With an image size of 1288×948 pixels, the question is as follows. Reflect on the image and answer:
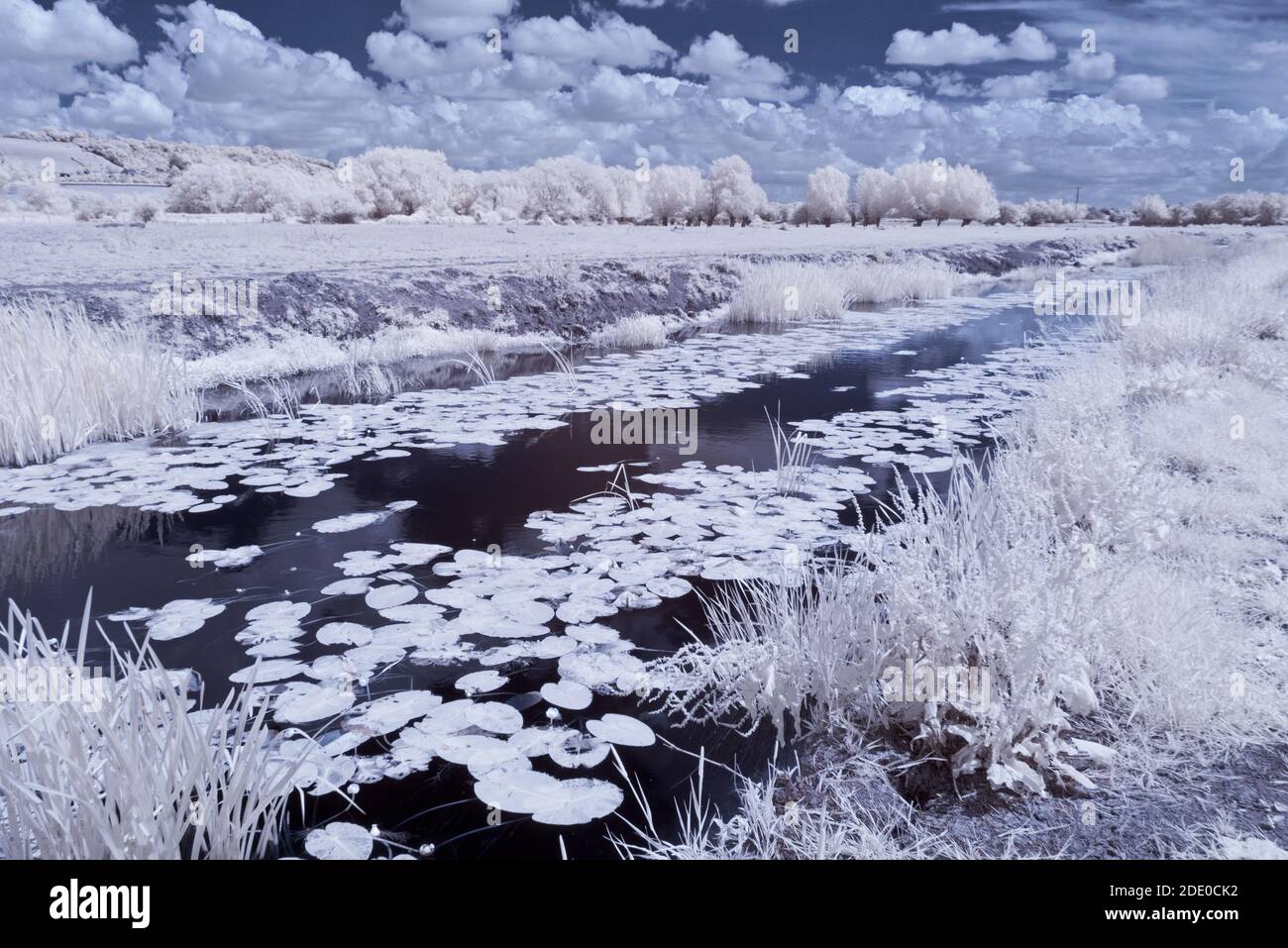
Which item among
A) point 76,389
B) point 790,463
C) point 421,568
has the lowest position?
point 421,568

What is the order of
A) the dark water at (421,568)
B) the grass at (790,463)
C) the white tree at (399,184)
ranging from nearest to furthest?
the dark water at (421,568)
the grass at (790,463)
the white tree at (399,184)

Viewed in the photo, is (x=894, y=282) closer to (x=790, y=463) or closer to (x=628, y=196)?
(x=790, y=463)

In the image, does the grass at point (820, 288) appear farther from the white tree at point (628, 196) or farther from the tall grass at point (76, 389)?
the white tree at point (628, 196)

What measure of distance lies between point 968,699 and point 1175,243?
23.5 m

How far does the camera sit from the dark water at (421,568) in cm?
193

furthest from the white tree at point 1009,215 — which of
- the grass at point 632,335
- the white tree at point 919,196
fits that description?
the grass at point 632,335

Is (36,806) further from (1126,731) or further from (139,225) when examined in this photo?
(139,225)

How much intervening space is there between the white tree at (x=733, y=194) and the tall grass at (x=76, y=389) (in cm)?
2582

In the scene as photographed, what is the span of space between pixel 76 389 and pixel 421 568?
2888 millimetres

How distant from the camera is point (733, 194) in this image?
30797 millimetres

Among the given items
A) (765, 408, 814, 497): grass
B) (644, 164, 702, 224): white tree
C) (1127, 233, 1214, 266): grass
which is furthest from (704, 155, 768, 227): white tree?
(765, 408, 814, 497): grass

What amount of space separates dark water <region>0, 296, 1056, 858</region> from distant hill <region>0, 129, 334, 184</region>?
65.2 feet

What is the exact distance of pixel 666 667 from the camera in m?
2.51

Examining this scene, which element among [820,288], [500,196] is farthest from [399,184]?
[820,288]
